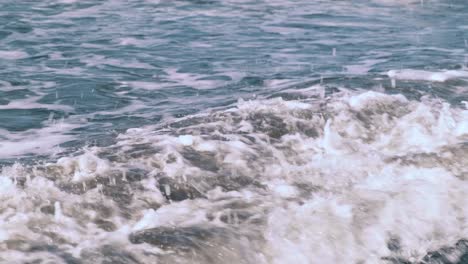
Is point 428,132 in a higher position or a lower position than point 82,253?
lower

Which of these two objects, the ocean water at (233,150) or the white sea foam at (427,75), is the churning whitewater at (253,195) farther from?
the white sea foam at (427,75)

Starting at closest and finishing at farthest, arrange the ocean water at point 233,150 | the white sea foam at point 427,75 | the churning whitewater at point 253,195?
the churning whitewater at point 253,195, the ocean water at point 233,150, the white sea foam at point 427,75

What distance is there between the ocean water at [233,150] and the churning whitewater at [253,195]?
0.01 meters

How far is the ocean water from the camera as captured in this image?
3.69m

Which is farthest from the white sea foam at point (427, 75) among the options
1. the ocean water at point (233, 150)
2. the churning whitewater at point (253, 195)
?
the churning whitewater at point (253, 195)

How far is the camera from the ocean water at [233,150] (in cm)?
369

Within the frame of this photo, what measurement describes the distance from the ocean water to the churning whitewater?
0.01 meters

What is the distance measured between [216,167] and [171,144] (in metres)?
0.58

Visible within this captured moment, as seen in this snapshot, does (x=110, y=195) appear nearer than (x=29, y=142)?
Yes

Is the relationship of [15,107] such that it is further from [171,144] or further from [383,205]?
[383,205]

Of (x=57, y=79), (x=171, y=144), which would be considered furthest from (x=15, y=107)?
(x=171, y=144)

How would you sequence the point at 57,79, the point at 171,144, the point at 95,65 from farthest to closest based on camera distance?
the point at 95,65 → the point at 57,79 → the point at 171,144

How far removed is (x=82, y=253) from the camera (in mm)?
3418

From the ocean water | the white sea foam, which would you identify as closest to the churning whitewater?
the ocean water
